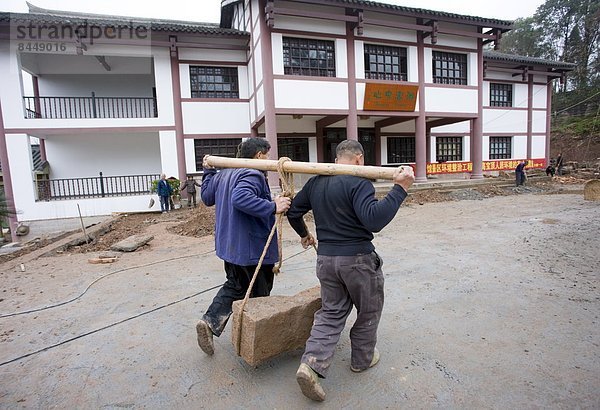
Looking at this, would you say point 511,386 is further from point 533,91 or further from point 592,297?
point 533,91

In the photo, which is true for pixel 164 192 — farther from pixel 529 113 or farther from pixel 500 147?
pixel 529 113

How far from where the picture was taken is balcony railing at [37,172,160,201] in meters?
12.6

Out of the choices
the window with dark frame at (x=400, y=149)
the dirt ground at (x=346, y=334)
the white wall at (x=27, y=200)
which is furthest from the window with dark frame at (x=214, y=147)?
the dirt ground at (x=346, y=334)

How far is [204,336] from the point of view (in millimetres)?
2430

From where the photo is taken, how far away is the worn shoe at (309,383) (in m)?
1.86

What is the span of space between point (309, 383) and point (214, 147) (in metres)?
12.7

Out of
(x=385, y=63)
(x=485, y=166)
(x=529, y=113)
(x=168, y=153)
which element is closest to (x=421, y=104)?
(x=385, y=63)

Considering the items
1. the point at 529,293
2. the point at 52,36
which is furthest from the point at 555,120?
the point at 52,36

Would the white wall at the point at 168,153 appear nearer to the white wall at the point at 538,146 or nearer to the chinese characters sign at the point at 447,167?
the chinese characters sign at the point at 447,167

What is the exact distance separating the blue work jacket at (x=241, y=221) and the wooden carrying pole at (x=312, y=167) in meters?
0.07

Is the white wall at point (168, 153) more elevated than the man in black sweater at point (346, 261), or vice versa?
the white wall at point (168, 153)

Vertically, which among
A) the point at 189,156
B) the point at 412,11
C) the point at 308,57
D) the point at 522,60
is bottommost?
the point at 189,156

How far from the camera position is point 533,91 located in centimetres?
1888

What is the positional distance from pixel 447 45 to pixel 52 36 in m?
14.8
